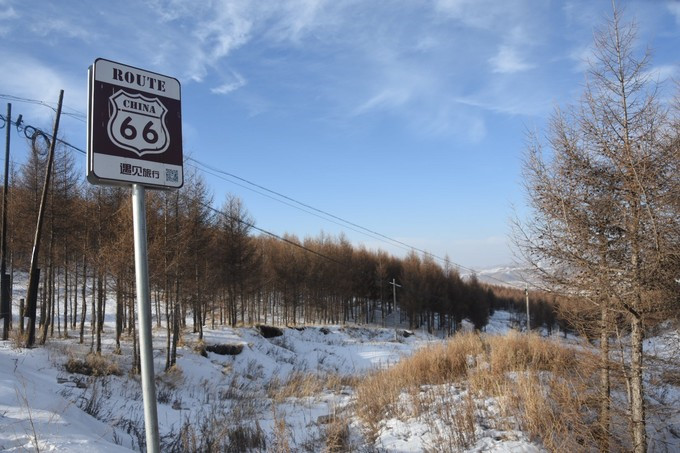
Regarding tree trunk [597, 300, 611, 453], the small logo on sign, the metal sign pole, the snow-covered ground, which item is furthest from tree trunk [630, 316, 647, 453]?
the small logo on sign

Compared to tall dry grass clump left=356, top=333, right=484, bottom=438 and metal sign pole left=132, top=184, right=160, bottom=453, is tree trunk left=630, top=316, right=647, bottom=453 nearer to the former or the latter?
tall dry grass clump left=356, top=333, right=484, bottom=438

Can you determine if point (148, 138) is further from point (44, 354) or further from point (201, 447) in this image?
point (44, 354)

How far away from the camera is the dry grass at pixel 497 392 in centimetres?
615

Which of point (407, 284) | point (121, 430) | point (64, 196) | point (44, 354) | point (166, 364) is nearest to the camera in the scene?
point (121, 430)

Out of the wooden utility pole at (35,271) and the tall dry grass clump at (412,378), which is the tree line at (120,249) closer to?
the wooden utility pole at (35,271)

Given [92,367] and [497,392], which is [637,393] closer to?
[497,392]

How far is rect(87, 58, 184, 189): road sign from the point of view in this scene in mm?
1972

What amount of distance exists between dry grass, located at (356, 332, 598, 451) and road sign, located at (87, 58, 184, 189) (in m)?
5.48

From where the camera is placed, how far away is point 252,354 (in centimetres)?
2272

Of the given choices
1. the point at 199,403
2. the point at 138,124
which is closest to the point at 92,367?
→ the point at 199,403

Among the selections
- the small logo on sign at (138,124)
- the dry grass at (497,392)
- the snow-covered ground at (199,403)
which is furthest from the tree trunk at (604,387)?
the small logo on sign at (138,124)

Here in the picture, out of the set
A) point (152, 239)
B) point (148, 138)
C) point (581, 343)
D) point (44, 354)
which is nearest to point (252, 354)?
point (152, 239)

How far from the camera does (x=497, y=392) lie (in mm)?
7660

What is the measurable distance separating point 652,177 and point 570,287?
6.17ft
